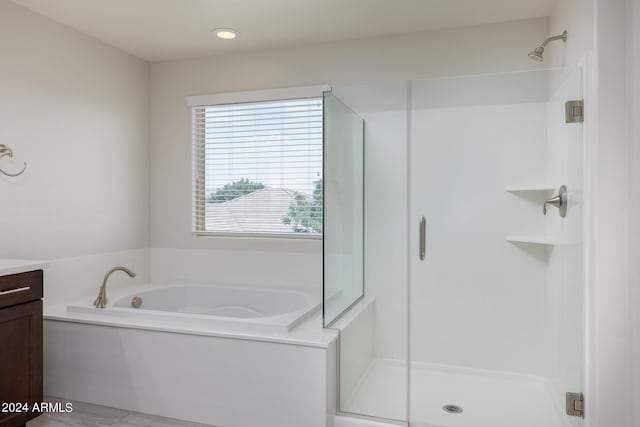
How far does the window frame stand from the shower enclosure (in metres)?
1.13

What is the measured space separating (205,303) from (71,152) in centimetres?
151

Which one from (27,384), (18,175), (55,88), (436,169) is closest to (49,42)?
(55,88)

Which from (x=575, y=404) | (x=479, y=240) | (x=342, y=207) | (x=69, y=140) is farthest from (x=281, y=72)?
(x=575, y=404)

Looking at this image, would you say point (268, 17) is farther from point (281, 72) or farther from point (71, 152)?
point (71, 152)

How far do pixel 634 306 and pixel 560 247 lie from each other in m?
0.46

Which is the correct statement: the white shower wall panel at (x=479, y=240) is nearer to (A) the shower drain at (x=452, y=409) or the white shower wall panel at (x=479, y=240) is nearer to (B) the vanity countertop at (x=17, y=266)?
(A) the shower drain at (x=452, y=409)

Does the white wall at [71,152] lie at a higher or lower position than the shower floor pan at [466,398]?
higher

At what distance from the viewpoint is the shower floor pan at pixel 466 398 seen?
2098 mm

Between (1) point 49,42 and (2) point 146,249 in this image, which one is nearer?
(1) point 49,42

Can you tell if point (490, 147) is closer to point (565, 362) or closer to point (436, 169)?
point (436, 169)

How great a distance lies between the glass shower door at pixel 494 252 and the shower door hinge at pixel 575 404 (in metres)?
0.03

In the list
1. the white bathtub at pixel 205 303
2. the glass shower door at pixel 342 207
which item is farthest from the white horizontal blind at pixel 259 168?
the glass shower door at pixel 342 207

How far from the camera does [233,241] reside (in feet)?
11.9

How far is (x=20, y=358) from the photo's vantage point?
2.15m
